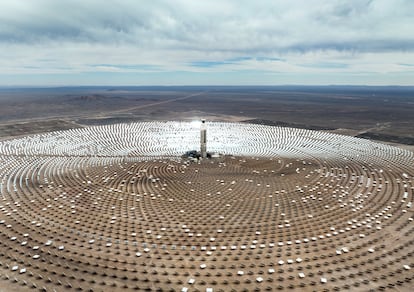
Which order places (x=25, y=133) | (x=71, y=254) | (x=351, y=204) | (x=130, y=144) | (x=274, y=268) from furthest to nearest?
1. (x=25, y=133)
2. (x=130, y=144)
3. (x=351, y=204)
4. (x=71, y=254)
5. (x=274, y=268)

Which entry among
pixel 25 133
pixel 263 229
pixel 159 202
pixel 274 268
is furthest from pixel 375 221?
pixel 25 133

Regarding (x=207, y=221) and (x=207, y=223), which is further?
(x=207, y=221)

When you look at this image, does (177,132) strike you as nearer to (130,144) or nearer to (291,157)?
(130,144)

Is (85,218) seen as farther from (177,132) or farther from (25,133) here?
(25,133)

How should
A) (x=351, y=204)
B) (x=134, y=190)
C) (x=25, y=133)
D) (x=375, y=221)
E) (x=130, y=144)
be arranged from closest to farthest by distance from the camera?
(x=375, y=221), (x=351, y=204), (x=134, y=190), (x=130, y=144), (x=25, y=133)

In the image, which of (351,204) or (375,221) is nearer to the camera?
(375,221)

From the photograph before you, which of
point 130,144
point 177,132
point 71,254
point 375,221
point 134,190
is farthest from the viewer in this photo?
point 177,132

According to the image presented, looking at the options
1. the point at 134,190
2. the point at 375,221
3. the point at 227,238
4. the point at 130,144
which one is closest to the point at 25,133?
the point at 130,144
